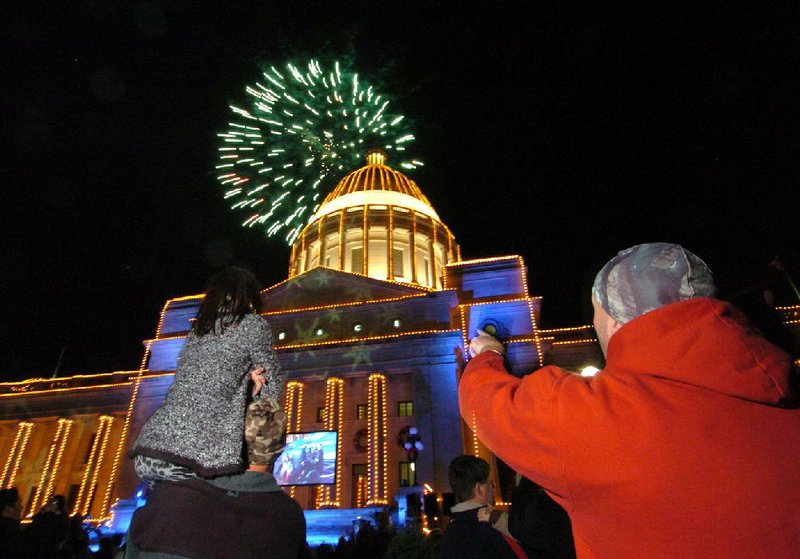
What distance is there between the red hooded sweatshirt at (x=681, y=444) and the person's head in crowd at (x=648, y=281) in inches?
6.9

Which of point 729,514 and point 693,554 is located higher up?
point 729,514

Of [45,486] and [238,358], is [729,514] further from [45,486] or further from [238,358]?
[45,486]

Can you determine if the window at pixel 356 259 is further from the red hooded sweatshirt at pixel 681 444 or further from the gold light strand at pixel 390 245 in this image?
the red hooded sweatshirt at pixel 681 444

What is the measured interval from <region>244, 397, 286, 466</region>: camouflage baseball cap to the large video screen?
19553 millimetres

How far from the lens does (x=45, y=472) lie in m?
33.8

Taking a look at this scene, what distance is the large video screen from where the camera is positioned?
21.0 meters

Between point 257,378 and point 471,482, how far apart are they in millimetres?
2253

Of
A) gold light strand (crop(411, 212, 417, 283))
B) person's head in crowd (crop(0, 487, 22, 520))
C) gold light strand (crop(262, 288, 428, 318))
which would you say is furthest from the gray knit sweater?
gold light strand (crop(411, 212, 417, 283))

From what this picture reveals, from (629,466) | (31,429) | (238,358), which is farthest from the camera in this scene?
(31,429)

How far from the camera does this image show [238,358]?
2855 millimetres

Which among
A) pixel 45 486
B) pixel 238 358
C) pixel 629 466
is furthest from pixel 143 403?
pixel 629 466

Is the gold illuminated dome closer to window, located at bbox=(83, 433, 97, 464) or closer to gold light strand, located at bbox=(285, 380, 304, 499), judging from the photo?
gold light strand, located at bbox=(285, 380, 304, 499)

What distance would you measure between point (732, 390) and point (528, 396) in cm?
64

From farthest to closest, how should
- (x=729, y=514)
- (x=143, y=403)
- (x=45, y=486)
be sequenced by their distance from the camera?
1. (x=45, y=486)
2. (x=143, y=403)
3. (x=729, y=514)
